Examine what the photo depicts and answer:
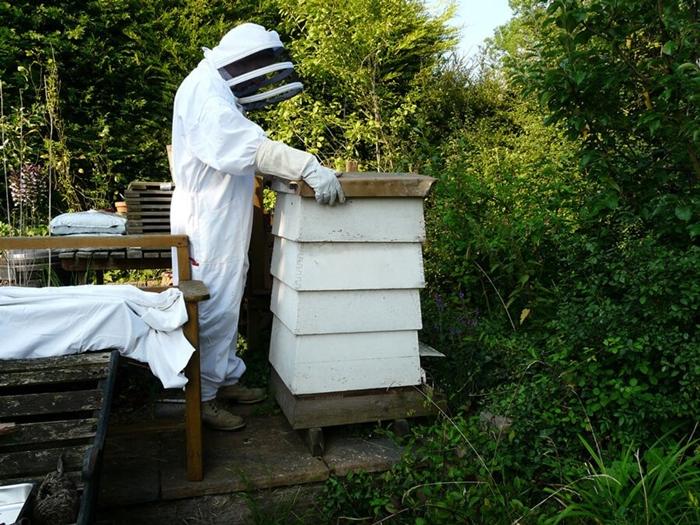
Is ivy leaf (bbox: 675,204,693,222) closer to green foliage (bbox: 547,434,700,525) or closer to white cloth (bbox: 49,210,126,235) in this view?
green foliage (bbox: 547,434,700,525)

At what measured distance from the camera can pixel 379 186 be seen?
8.57 feet

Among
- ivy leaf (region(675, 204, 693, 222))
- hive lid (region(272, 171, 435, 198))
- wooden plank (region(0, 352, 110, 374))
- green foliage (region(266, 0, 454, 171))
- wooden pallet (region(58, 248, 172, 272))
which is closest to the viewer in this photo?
wooden plank (region(0, 352, 110, 374))

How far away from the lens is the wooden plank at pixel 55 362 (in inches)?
85.4

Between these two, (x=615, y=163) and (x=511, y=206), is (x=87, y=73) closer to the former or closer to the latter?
(x=511, y=206)

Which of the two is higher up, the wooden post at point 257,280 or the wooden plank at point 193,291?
the wooden plank at point 193,291

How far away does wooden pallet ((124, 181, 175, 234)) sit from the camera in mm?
4270

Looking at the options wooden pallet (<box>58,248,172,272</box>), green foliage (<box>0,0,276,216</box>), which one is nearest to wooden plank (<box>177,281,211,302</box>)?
wooden pallet (<box>58,248,172,272</box>)

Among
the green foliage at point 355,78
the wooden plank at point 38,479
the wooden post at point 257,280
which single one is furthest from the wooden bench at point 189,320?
the green foliage at point 355,78

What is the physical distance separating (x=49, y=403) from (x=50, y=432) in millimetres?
143

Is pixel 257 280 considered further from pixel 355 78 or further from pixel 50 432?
pixel 355 78

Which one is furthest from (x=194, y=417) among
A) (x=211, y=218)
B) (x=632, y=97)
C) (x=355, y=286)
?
(x=632, y=97)

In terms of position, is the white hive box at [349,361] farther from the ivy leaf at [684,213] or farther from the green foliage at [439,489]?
the ivy leaf at [684,213]

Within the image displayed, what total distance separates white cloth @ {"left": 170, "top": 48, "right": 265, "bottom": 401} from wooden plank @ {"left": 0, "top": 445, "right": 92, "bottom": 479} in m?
1.12

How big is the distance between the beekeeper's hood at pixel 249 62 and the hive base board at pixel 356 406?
1.43m
